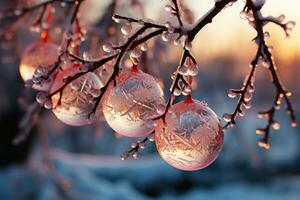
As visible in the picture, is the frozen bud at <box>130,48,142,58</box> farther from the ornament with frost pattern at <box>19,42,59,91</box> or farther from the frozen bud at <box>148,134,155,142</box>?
the ornament with frost pattern at <box>19,42,59,91</box>

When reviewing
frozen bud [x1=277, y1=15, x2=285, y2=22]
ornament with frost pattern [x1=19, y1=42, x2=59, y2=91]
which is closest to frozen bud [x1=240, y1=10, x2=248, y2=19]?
frozen bud [x1=277, y1=15, x2=285, y2=22]

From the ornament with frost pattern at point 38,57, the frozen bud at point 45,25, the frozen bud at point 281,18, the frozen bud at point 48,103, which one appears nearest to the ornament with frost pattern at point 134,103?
the frozen bud at point 48,103

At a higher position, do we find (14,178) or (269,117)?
(269,117)

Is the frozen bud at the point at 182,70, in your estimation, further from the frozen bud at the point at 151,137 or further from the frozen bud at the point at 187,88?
the frozen bud at the point at 151,137

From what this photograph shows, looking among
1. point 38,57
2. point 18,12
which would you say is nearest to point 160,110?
point 38,57

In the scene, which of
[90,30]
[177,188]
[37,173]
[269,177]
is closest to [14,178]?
[37,173]

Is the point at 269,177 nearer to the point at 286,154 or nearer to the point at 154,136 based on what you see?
the point at 286,154
